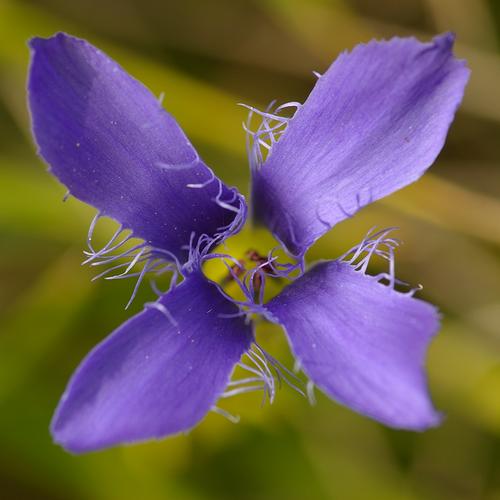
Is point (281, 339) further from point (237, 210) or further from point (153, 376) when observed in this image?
point (153, 376)

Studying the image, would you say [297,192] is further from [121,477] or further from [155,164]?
[121,477]

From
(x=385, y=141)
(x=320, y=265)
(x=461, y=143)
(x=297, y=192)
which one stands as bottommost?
(x=461, y=143)

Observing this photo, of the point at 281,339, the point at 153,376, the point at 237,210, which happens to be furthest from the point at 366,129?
the point at 281,339

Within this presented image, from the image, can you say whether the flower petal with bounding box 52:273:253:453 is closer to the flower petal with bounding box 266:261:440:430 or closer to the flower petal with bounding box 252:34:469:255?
the flower petal with bounding box 266:261:440:430

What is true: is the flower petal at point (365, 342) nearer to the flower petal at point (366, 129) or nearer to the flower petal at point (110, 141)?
the flower petal at point (366, 129)

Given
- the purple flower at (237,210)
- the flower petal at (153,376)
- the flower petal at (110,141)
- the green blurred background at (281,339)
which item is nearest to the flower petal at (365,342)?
the purple flower at (237,210)

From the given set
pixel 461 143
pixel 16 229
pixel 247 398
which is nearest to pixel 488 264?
pixel 461 143

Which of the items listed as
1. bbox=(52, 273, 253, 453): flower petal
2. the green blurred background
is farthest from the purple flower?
the green blurred background
